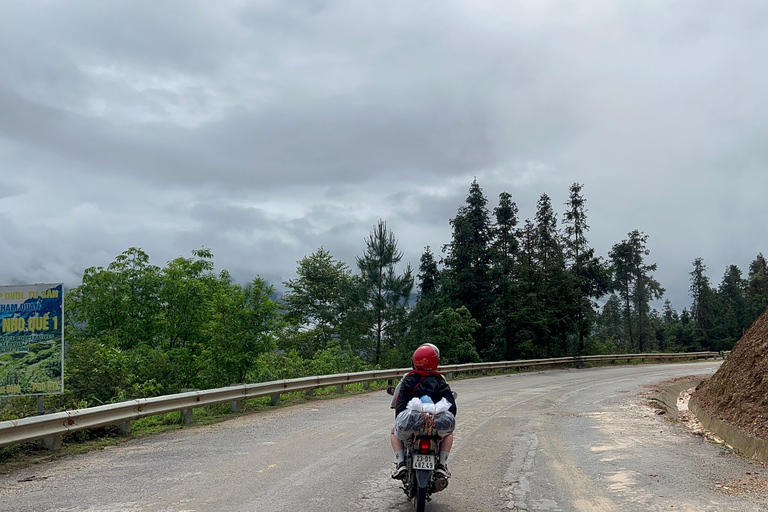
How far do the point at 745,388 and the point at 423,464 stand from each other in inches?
329

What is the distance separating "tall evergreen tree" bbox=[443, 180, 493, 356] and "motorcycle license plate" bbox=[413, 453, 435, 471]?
4066 centimetres

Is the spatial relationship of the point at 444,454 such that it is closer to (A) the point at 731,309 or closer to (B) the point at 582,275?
(B) the point at 582,275

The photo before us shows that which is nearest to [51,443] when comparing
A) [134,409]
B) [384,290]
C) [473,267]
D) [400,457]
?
[134,409]

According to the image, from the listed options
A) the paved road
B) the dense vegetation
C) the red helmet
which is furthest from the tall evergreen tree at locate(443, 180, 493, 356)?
the red helmet

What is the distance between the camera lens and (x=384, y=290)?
35.0 metres

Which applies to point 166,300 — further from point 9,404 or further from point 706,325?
point 706,325

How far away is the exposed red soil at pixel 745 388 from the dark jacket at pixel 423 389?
5.70 meters

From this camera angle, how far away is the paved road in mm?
6062

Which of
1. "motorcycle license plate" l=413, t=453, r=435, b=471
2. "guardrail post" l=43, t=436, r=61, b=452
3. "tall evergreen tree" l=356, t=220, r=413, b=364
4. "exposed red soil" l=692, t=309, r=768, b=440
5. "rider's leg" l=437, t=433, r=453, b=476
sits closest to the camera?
"motorcycle license plate" l=413, t=453, r=435, b=471

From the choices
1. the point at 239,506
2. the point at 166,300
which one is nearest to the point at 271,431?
the point at 239,506

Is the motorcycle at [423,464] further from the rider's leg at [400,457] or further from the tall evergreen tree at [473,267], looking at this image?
the tall evergreen tree at [473,267]

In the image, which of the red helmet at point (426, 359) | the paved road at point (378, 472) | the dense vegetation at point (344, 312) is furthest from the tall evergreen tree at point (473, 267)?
the red helmet at point (426, 359)

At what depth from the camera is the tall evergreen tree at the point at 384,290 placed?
35000mm

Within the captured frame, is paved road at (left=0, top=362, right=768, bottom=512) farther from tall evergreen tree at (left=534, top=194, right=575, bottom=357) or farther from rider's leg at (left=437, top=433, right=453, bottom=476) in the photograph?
tall evergreen tree at (left=534, top=194, right=575, bottom=357)
